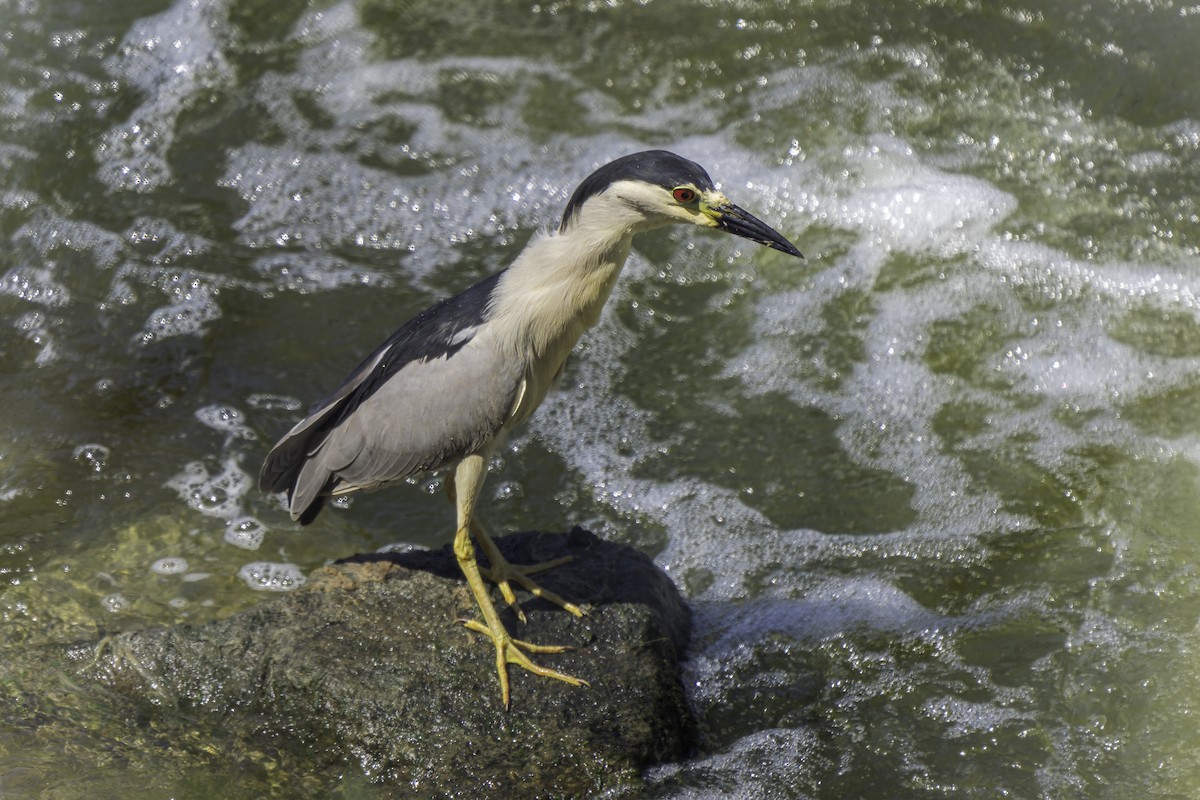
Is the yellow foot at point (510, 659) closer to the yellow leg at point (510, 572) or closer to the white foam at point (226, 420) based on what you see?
the yellow leg at point (510, 572)

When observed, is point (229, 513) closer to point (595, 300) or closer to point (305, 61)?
point (595, 300)

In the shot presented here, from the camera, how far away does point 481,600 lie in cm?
349

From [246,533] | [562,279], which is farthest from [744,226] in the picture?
[246,533]

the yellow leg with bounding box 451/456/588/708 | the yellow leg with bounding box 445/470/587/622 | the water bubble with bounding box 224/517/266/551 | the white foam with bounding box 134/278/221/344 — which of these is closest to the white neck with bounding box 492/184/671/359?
the yellow leg with bounding box 451/456/588/708

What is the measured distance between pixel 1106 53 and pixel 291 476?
5.56m

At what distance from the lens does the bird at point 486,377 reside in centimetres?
345

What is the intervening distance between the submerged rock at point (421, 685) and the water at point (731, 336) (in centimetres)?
21

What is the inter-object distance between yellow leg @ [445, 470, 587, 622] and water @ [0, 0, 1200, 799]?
548mm

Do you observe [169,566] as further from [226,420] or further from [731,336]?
[731,336]

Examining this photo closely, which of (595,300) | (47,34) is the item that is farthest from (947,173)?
(47,34)

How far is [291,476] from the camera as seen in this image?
12.7ft

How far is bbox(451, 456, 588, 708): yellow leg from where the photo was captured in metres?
3.40

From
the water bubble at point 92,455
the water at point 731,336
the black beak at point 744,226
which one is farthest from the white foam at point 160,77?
the black beak at point 744,226

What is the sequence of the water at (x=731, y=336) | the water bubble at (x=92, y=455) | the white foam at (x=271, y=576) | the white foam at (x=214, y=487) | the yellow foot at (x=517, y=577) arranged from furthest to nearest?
the water bubble at (x=92, y=455) → the white foam at (x=214, y=487) → the white foam at (x=271, y=576) → the water at (x=731, y=336) → the yellow foot at (x=517, y=577)
